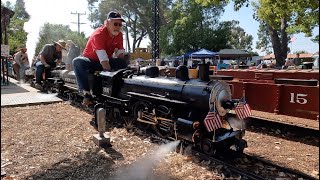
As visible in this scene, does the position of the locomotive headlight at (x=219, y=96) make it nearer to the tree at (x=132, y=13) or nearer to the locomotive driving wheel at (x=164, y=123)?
the locomotive driving wheel at (x=164, y=123)

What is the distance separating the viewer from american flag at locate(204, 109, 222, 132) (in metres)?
4.27

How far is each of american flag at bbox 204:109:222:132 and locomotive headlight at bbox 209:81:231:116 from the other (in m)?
0.10

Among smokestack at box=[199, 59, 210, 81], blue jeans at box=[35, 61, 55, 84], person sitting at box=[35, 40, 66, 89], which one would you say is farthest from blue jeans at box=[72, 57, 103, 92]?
blue jeans at box=[35, 61, 55, 84]

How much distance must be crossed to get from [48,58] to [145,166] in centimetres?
842

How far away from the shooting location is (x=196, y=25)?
1535 inches

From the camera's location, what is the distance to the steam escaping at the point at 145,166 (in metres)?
3.86

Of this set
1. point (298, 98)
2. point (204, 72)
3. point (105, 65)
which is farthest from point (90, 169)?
point (298, 98)

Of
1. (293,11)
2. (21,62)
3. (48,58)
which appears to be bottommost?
(21,62)

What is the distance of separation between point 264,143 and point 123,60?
11.5 feet

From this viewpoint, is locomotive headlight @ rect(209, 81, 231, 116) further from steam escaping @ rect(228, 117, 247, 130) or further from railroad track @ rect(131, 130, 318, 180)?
railroad track @ rect(131, 130, 318, 180)

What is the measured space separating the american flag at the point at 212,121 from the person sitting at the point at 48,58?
26.5ft

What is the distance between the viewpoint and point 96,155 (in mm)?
4629

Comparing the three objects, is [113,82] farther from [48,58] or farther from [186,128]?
[48,58]

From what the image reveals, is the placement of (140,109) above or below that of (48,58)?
below
